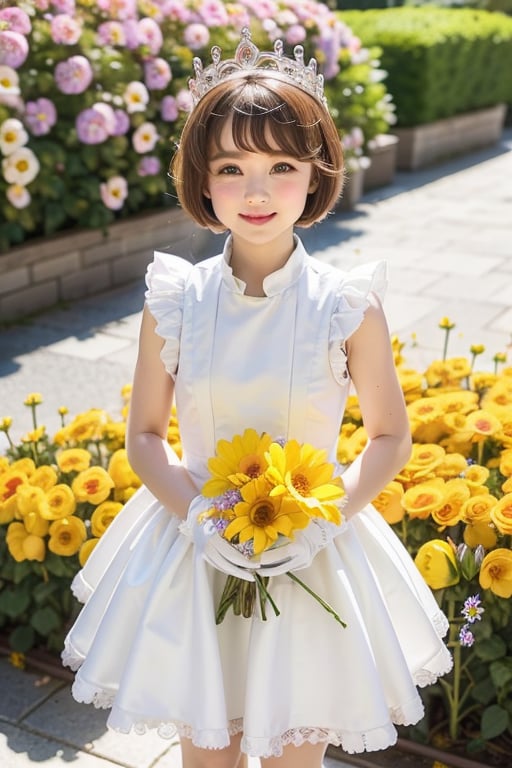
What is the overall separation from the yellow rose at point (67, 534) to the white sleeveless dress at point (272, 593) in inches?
26.8

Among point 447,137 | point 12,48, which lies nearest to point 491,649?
point 12,48

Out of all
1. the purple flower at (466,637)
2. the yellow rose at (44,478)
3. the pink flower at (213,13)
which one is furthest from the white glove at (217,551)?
the pink flower at (213,13)

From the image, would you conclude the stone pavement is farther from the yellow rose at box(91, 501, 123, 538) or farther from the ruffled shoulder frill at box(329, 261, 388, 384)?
the ruffled shoulder frill at box(329, 261, 388, 384)

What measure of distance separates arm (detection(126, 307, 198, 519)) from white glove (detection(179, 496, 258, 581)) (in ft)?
0.43

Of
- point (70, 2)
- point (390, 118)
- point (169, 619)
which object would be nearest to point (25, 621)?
point (169, 619)

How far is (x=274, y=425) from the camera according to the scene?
5.90ft

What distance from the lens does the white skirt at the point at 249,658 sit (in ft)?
5.57

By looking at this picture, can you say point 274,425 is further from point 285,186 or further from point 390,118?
point 390,118

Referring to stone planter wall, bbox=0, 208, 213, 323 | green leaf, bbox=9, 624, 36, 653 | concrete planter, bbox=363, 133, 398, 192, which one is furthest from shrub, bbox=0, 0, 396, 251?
green leaf, bbox=9, 624, 36, 653

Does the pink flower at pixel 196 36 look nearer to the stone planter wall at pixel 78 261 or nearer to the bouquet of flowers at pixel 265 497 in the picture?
the stone planter wall at pixel 78 261

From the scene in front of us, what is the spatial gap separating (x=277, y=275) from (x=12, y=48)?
3.88 m

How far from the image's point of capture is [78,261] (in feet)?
19.3

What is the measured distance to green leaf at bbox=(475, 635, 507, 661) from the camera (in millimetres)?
2242

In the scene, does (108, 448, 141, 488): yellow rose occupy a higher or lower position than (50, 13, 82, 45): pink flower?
lower
